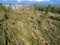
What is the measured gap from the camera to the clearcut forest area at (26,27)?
18625 mm

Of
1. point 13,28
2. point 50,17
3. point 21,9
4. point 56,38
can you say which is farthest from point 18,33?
point 50,17

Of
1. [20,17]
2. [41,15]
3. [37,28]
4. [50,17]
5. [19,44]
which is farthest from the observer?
[50,17]

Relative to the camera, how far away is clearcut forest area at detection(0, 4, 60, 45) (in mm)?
18625

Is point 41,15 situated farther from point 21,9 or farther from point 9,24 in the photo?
point 9,24

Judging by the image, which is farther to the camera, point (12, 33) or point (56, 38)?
point (56, 38)

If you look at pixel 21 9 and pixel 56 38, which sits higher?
pixel 21 9

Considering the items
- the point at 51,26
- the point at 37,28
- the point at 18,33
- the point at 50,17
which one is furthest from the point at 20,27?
the point at 50,17

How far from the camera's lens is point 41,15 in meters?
23.6

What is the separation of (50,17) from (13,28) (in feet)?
22.5

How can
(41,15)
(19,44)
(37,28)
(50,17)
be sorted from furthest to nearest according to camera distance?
(50,17) < (41,15) < (37,28) < (19,44)

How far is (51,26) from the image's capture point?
23.2 metres

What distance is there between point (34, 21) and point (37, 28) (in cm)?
52

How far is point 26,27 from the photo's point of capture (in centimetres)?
2033

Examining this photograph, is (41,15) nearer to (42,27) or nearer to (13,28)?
(42,27)
